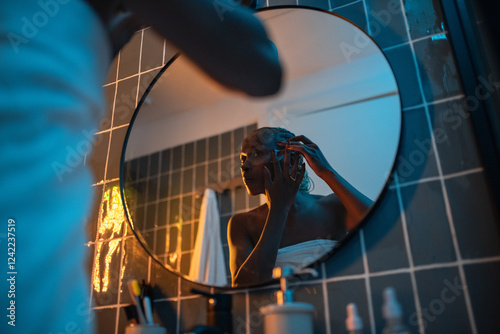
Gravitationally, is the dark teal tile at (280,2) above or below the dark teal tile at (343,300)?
above

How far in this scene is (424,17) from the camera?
947mm

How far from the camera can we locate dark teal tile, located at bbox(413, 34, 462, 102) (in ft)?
2.88

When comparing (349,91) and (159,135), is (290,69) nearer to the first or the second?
(349,91)

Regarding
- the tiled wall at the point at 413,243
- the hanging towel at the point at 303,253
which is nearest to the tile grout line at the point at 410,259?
the tiled wall at the point at 413,243

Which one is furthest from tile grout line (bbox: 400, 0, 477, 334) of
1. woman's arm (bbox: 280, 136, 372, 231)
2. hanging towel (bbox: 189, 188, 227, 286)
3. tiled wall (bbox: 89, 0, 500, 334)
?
hanging towel (bbox: 189, 188, 227, 286)

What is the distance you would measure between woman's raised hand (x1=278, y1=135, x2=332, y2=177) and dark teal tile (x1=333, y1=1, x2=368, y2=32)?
31 centimetres

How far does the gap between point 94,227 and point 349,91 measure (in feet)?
2.39

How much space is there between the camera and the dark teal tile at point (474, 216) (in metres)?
0.75

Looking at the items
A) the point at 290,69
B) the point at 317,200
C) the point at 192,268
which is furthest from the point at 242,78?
the point at 192,268

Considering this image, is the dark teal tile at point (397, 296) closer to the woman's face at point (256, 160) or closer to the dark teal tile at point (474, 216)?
the dark teal tile at point (474, 216)

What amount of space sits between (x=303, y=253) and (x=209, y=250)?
216 millimetres

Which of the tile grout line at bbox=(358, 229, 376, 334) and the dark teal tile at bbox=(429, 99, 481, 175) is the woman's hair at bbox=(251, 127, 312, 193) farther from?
the dark teal tile at bbox=(429, 99, 481, 175)

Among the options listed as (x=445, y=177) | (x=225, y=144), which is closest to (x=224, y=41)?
(x=225, y=144)

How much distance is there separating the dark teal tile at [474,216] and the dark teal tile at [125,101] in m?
0.84
